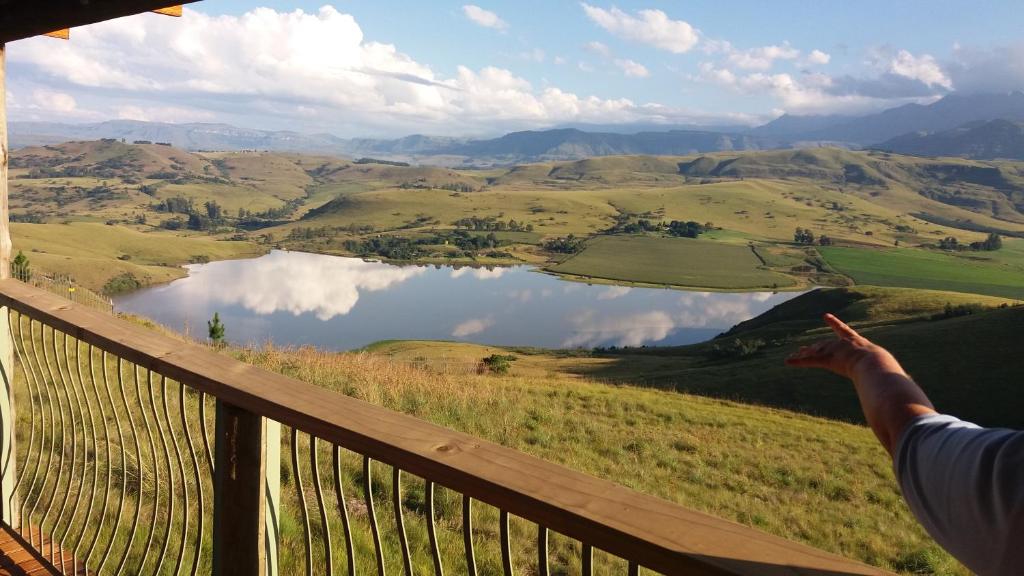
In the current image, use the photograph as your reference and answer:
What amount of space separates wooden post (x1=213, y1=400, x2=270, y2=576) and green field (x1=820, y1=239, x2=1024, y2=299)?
95264mm

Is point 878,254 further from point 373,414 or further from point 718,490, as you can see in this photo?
point 373,414

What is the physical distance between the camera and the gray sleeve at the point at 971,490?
78 cm

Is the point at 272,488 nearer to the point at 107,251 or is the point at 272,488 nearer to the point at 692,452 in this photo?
the point at 692,452

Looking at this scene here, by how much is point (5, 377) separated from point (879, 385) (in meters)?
3.95

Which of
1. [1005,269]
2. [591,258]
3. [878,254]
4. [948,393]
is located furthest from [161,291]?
[1005,269]

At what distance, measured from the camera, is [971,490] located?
818mm

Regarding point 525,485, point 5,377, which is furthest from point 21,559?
point 525,485

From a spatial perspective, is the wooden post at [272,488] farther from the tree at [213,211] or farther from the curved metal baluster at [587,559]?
the tree at [213,211]

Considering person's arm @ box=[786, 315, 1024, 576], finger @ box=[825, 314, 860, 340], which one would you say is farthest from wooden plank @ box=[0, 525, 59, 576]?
person's arm @ box=[786, 315, 1024, 576]

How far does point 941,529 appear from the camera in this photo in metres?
0.88

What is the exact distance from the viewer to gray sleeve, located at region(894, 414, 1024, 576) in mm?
779

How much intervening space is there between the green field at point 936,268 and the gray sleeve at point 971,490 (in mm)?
95482

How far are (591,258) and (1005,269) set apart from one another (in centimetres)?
6089

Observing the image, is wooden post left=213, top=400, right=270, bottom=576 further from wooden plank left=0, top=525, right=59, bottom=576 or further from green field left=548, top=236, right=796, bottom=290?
green field left=548, top=236, right=796, bottom=290
